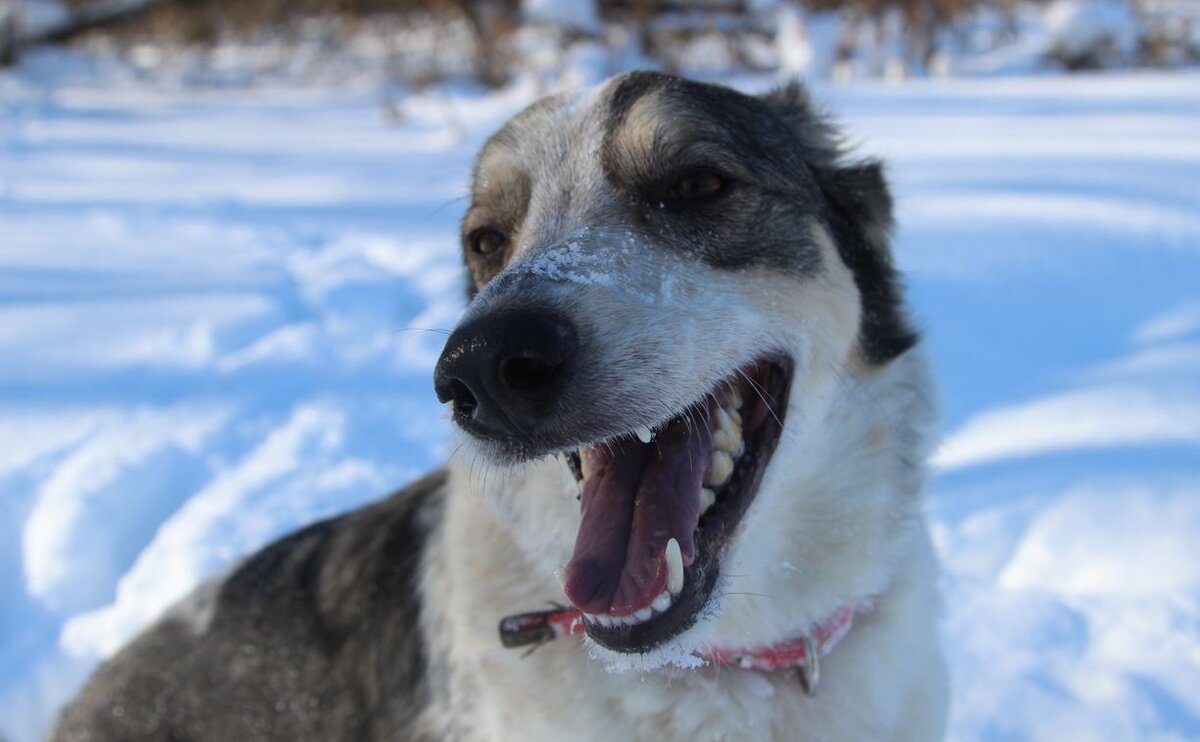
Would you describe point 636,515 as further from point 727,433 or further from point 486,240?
point 486,240

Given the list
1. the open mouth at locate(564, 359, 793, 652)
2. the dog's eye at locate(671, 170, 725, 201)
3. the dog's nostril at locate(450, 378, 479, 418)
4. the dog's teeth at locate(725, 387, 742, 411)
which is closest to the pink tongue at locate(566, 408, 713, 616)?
the open mouth at locate(564, 359, 793, 652)

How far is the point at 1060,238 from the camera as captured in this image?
19.4 feet

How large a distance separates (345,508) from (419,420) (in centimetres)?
79

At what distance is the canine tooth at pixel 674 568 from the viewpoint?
6.48 ft

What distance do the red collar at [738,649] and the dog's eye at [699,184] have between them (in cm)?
103

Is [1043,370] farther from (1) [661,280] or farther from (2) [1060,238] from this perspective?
(1) [661,280]

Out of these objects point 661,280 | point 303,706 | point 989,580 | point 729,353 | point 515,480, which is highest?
point 661,280

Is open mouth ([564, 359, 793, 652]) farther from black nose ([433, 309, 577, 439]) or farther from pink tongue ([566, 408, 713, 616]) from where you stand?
black nose ([433, 309, 577, 439])

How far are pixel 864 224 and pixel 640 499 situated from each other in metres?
1.14

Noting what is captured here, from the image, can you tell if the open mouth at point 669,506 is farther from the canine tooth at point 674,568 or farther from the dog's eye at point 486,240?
the dog's eye at point 486,240

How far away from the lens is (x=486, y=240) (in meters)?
2.78

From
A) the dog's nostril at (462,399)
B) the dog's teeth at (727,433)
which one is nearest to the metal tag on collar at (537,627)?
the dog's teeth at (727,433)

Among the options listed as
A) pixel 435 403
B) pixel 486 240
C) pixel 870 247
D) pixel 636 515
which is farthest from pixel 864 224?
pixel 435 403

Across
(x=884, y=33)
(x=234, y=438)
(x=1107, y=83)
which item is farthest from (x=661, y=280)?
(x=884, y=33)
